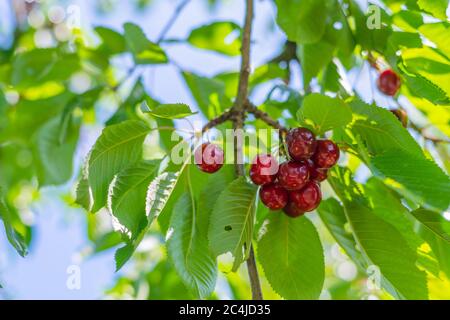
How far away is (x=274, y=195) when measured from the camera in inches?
65.0

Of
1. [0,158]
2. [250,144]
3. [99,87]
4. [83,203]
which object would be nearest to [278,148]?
[250,144]

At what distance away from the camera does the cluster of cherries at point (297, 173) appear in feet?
5.20

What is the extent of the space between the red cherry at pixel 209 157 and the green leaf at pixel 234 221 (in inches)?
3.6

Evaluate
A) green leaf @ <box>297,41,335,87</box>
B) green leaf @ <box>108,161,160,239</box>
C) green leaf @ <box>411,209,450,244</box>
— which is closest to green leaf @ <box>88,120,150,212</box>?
green leaf @ <box>108,161,160,239</box>

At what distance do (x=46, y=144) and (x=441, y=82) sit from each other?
5.19 feet

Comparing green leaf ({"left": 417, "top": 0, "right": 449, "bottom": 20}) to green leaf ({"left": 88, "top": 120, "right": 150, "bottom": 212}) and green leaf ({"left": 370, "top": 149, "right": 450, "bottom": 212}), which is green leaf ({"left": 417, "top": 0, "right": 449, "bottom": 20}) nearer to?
green leaf ({"left": 370, "top": 149, "right": 450, "bottom": 212})

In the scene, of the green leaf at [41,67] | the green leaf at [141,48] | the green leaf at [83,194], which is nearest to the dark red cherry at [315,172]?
the green leaf at [83,194]

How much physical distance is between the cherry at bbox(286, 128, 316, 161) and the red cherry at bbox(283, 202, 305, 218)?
14 centimetres

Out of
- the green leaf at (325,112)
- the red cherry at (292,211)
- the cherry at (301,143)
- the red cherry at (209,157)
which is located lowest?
the red cherry at (292,211)

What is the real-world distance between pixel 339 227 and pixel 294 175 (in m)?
0.28

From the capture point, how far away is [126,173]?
1649 millimetres

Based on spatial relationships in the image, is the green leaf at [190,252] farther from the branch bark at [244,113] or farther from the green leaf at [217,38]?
the green leaf at [217,38]

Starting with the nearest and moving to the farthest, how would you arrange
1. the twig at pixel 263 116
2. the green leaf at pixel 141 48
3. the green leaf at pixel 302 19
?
the twig at pixel 263 116
the green leaf at pixel 302 19
the green leaf at pixel 141 48

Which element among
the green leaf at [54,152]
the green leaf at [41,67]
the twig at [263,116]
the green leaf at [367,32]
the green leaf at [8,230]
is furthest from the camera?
the green leaf at [41,67]
